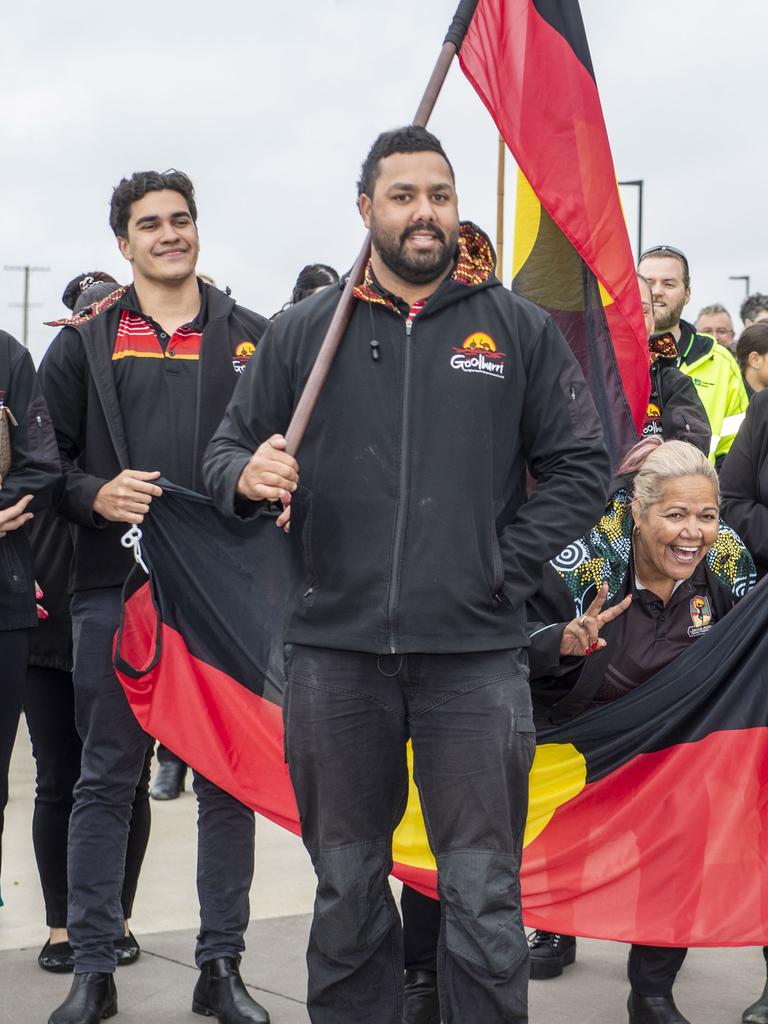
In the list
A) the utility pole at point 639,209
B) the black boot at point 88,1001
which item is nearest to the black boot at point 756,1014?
the black boot at point 88,1001

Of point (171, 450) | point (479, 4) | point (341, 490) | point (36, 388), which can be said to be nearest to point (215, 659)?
point (171, 450)

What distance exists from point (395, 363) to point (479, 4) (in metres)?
1.24

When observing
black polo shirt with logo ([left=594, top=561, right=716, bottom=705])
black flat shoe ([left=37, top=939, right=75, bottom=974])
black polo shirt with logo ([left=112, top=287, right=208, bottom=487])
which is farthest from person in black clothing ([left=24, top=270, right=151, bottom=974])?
black polo shirt with logo ([left=594, top=561, right=716, bottom=705])

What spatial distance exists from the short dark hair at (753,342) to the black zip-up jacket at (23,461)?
2.95 metres

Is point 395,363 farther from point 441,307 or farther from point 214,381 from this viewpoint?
point 214,381

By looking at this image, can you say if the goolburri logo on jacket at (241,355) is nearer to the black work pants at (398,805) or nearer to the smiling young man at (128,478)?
the smiling young man at (128,478)

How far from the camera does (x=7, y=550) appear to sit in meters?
4.01

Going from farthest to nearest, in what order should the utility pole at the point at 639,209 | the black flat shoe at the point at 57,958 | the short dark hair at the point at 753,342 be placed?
1. the utility pole at the point at 639,209
2. the short dark hair at the point at 753,342
3. the black flat shoe at the point at 57,958

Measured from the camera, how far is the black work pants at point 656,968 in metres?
4.00

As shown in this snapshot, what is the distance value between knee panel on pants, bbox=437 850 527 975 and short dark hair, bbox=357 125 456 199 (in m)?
1.50

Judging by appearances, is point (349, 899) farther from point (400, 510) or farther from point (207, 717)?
point (207, 717)

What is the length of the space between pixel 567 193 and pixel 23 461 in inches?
71.4

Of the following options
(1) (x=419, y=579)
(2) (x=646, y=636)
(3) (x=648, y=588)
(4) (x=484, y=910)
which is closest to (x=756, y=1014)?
(2) (x=646, y=636)

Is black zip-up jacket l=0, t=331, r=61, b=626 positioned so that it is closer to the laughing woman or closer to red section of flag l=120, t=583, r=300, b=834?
red section of flag l=120, t=583, r=300, b=834
